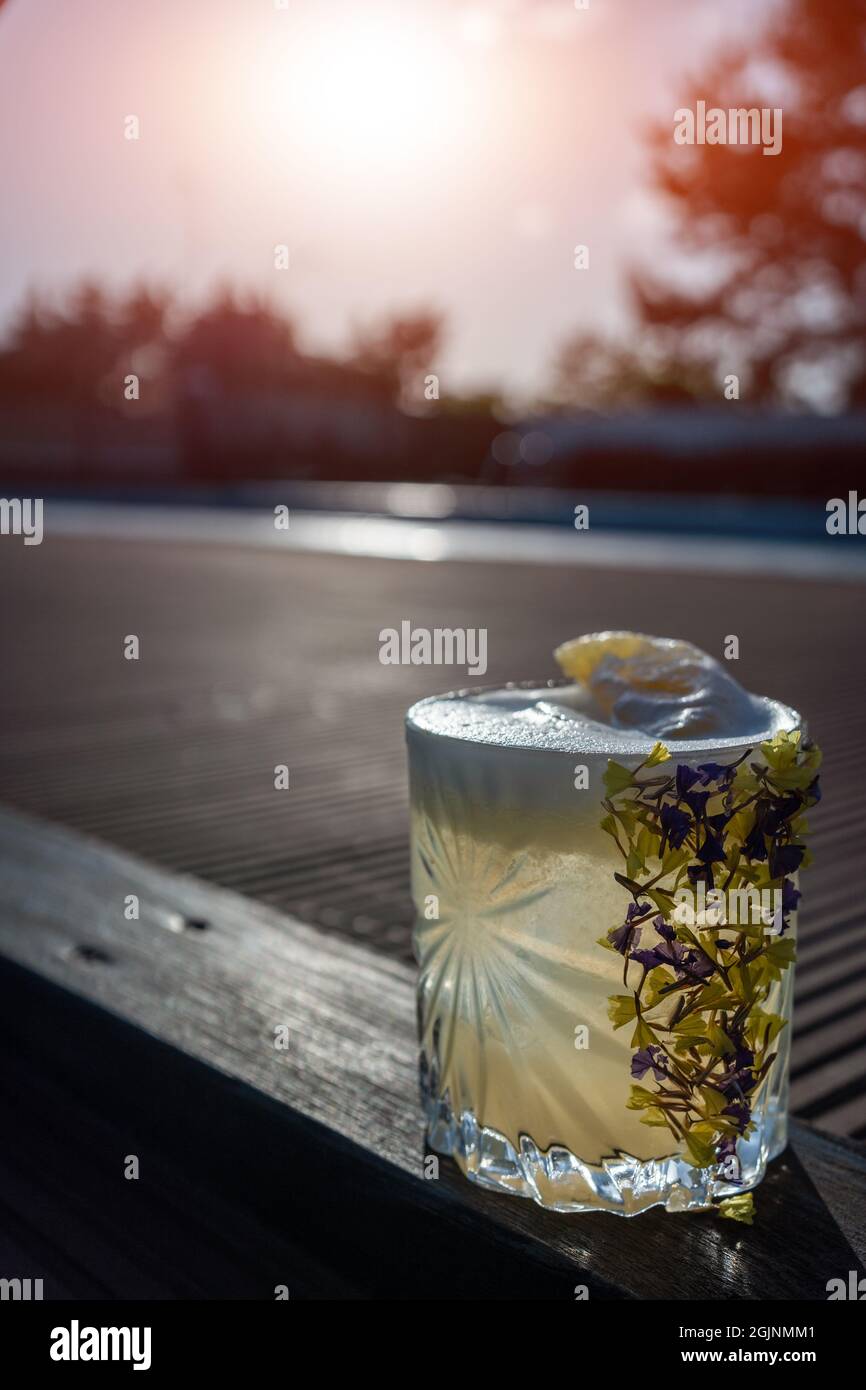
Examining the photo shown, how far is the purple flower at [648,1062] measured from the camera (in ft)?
4.17

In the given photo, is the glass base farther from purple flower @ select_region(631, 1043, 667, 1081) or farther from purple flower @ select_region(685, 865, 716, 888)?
purple flower @ select_region(685, 865, 716, 888)

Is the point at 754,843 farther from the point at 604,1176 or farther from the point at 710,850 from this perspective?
the point at 604,1176

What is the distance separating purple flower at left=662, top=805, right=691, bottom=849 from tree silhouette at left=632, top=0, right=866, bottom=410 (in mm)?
27805

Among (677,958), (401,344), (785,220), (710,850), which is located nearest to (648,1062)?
(677,958)

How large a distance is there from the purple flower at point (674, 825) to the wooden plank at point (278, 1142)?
40 centimetres

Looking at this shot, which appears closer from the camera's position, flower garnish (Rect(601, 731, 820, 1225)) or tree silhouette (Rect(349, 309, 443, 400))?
flower garnish (Rect(601, 731, 820, 1225))

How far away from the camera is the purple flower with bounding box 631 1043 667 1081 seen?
127cm

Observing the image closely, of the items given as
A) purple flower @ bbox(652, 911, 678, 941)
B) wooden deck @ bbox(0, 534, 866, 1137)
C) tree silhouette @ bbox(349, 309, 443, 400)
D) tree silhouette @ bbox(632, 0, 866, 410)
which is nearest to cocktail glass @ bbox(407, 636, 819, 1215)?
purple flower @ bbox(652, 911, 678, 941)

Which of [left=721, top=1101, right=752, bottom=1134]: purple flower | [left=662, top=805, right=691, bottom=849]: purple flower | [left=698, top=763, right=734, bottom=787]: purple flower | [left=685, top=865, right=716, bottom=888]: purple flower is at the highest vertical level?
[left=698, top=763, right=734, bottom=787]: purple flower

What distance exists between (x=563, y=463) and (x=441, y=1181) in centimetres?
3367

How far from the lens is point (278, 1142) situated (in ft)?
5.27

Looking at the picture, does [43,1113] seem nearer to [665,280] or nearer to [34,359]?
[665,280]

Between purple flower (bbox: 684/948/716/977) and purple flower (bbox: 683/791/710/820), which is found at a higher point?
purple flower (bbox: 683/791/710/820)

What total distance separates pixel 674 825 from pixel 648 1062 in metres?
0.23
